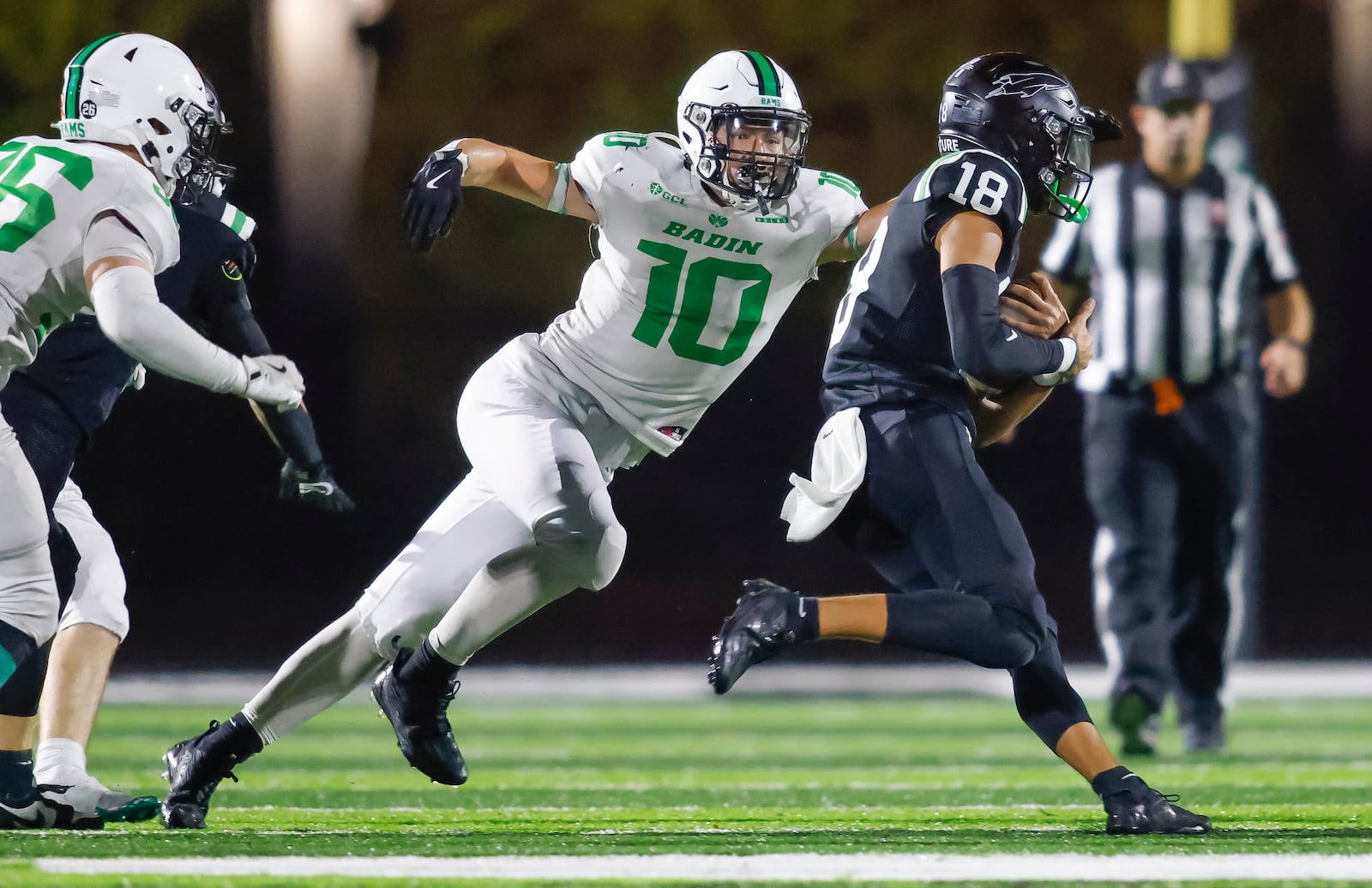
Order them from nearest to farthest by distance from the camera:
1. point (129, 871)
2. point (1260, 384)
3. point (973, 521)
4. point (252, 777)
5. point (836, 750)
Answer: point (129, 871), point (973, 521), point (252, 777), point (836, 750), point (1260, 384)

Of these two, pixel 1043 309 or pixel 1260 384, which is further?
pixel 1260 384

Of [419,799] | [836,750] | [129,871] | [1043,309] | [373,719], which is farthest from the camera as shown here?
[373,719]

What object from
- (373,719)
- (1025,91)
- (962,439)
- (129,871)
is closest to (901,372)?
(962,439)

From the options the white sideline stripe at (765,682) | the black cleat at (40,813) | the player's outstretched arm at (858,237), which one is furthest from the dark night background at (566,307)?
the black cleat at (40,813)

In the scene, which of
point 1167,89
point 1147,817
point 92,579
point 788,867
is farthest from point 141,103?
point 1167,89

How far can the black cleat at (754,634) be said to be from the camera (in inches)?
108

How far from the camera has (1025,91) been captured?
314cm

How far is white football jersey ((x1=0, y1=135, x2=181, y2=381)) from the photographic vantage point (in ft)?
9.55

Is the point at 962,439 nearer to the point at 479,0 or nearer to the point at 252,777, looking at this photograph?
the point at 252,777

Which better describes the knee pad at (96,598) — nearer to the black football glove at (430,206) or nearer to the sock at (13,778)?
the sock at (13,778)

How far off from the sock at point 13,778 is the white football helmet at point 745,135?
1.65 metres

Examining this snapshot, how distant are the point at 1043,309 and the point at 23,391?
188 centimetres

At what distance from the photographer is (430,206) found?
3092mm

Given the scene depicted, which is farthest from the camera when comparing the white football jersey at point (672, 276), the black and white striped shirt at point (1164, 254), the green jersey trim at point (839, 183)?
the black and white striped shirt at point (1164, 254)
